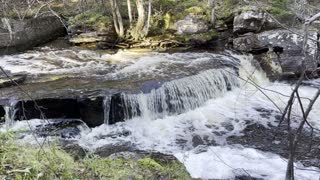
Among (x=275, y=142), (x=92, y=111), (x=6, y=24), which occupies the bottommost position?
(x=275, y=142)

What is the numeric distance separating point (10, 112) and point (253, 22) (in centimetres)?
749

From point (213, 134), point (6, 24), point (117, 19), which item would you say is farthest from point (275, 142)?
point (6, 24)

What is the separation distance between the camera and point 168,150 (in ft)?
21.6

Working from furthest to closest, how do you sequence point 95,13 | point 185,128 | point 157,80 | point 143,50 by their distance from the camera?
point 95,13 → point 143,50 → point 157,80 → point 185,128

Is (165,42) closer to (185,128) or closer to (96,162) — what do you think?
(185,128)

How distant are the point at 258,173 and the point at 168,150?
1549 millimetres

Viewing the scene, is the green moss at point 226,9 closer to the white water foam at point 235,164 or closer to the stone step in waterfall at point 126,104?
the stone step in waterfall at point 126,104

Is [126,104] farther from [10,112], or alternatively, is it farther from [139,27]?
[139,27]

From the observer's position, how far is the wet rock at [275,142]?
20.4 ft

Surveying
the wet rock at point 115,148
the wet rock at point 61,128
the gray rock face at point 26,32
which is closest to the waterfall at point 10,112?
the wet rock at point 61,128

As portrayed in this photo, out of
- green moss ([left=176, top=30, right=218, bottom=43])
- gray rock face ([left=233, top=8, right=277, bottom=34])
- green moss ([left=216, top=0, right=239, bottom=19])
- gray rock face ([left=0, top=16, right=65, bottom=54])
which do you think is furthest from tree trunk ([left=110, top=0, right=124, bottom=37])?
gray rock face ([left=233, top=8, right=277, bottom=34])

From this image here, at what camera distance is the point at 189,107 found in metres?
8.41

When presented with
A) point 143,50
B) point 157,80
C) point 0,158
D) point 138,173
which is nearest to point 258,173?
point 138,173

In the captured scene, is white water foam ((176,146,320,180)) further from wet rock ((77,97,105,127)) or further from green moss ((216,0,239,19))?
green moss ((216,0,239,19))
